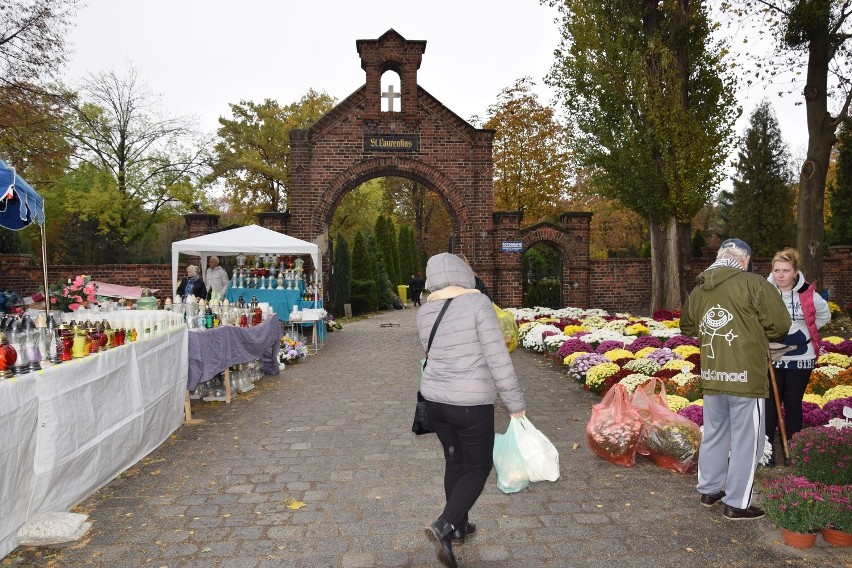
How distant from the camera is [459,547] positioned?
3910mm

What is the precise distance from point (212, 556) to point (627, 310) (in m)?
18.8

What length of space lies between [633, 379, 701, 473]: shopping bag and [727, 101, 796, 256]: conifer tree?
110 ft

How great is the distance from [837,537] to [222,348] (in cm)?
682

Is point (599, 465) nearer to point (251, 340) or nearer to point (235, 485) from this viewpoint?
point (235, 485)

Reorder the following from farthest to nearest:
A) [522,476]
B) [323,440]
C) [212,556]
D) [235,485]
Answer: [323,440]
[235,485]
[522,476]
[212,556]

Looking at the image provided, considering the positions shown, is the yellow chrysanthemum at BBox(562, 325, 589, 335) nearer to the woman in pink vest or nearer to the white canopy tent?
the white canopy tent

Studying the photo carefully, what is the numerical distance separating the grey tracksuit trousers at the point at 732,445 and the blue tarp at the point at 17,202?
6.63m

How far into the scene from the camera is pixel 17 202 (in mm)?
7270

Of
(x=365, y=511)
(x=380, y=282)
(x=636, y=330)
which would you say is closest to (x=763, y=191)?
(x=380, y=282)

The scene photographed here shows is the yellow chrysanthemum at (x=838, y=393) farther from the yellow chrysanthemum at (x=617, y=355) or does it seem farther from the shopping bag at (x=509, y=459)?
the shopping bag at (x=509, y=459)

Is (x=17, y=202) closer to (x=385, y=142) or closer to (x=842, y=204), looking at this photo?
(x=385, y=142)

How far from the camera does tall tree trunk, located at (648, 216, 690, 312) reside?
18.1m

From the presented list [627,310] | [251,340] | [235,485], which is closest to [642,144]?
[627,310]

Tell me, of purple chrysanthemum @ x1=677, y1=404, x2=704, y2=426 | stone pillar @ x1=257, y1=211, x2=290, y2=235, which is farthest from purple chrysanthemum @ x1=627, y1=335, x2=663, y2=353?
stone pillar @ x1=257, y1=211, x2=290, y2=235
